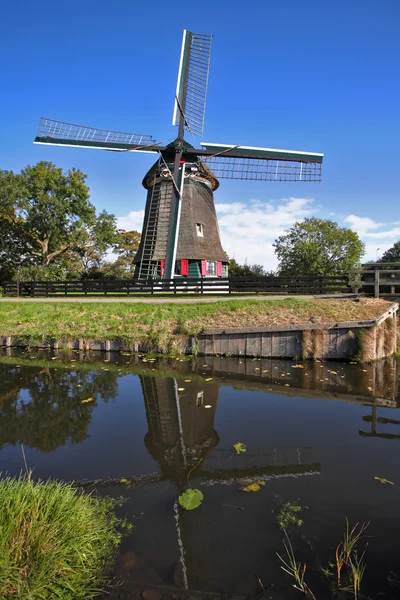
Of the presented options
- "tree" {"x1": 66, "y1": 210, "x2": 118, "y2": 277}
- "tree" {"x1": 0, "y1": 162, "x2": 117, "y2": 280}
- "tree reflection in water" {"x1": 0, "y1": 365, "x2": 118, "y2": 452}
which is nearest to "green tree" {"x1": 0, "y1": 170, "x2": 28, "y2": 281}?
"tree" {"x1": 0, "y1": 162, "x2": 117, "y2": 280}

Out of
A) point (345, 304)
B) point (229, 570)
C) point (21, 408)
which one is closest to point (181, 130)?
point (345, 304)

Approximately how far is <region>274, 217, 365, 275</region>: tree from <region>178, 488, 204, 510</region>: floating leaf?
2997 cm

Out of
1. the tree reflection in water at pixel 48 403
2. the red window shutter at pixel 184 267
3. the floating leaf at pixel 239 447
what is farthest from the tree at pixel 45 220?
the floating leaf at pixel 239 447

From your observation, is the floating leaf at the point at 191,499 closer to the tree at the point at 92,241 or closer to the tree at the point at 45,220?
the tree at the point at 45,220

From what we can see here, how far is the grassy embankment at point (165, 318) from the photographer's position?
33.9ft

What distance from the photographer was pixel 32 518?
239 cm

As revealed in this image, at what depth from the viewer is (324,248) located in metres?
31.5

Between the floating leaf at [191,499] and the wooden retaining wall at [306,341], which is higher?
the wooden retaining wall at [306,341]

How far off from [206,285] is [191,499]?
12.8m

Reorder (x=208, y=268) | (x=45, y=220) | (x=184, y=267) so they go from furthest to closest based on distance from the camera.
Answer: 1. (x=45, y=220)
2. (x=208, y=268)
3. (x=184, y=267)

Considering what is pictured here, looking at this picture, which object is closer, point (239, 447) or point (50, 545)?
point (50, 545)

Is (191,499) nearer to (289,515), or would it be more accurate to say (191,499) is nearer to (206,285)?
(289,515)

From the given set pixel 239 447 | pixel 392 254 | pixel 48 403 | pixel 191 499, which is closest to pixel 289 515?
pixel 191 499

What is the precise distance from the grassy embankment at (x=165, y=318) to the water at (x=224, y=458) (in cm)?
234
